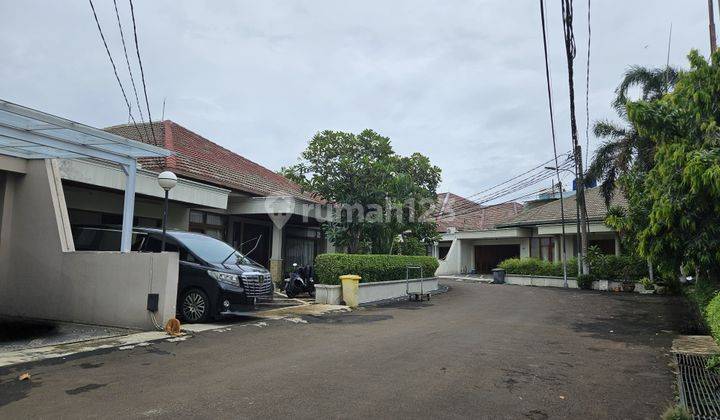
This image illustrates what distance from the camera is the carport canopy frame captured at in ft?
25.0

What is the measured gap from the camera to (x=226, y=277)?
995 cm

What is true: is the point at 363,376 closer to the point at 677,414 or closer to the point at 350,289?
the point at 677,414

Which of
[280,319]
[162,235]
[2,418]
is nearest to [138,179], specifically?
[162,235]

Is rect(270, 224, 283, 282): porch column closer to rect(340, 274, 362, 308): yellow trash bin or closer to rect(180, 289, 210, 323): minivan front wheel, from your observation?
rect(340, 274, 362, 308): yellow trash bin

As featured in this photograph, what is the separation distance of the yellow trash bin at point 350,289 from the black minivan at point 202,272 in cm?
323

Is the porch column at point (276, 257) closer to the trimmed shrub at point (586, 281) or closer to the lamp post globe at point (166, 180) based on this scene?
the lamp post globe at point (166, 180)

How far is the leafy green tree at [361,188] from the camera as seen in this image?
17297 mm

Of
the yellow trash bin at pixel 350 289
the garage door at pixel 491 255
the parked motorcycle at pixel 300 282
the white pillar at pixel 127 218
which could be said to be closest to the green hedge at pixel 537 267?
the garage door at pixel 491 255

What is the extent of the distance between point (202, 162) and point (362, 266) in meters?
6.54

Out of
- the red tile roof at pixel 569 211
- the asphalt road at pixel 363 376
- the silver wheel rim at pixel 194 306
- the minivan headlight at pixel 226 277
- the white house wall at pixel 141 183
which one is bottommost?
the asphalt road at pixel 363 376

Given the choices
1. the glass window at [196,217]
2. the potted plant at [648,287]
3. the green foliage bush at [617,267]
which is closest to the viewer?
the glass window at [196,217]

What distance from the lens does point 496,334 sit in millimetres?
9297

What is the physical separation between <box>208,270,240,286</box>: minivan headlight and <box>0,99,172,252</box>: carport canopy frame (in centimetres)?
171

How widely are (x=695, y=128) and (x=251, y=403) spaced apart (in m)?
8.86
